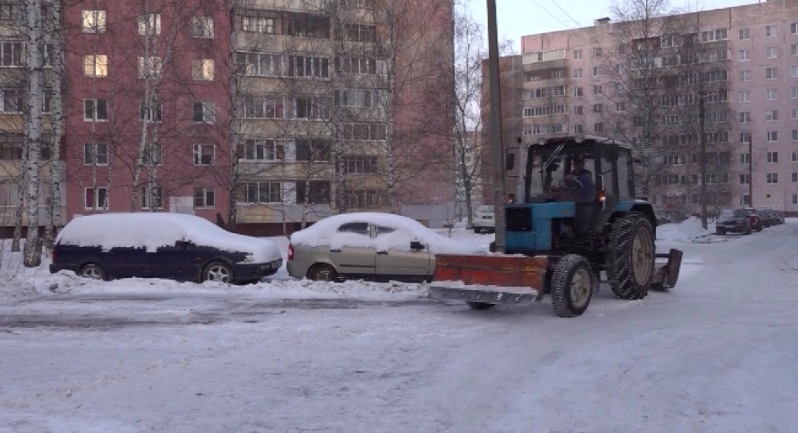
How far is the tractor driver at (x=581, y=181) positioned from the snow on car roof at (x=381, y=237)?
3.35 m

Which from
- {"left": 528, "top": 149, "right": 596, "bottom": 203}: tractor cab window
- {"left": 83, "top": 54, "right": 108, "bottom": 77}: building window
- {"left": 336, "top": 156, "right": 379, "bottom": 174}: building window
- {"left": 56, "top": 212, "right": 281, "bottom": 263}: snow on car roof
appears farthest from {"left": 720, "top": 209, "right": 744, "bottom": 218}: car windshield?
{"left": 56, "top": 212, "right": 281, "bottom": 263}: snow on car roof

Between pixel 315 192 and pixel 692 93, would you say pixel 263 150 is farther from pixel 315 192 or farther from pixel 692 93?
pixel 692 93

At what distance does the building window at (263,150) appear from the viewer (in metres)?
34.0

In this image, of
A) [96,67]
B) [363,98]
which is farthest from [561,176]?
[96,67]

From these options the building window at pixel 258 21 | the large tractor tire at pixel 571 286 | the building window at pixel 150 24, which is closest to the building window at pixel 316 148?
the building window at pixel 150 24

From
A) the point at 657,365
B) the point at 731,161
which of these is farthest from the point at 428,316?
the point at 731,161

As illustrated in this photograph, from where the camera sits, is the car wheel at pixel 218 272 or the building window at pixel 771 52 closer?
the car wheel at pixel 218 272

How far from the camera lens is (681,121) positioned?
140ft

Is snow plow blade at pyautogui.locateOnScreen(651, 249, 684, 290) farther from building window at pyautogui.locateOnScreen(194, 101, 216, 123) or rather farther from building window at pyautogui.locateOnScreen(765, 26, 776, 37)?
building window at pyautogui.locateOnScreen(765, 26, 776, 37)

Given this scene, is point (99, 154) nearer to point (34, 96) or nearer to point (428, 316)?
point (34, 96)

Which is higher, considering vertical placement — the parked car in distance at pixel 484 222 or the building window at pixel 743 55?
the building window at pixel 743 55

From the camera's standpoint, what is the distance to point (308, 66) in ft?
108

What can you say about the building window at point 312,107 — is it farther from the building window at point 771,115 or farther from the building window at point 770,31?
the building window at point 770,31

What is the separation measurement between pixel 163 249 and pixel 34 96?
6837 millimetres
